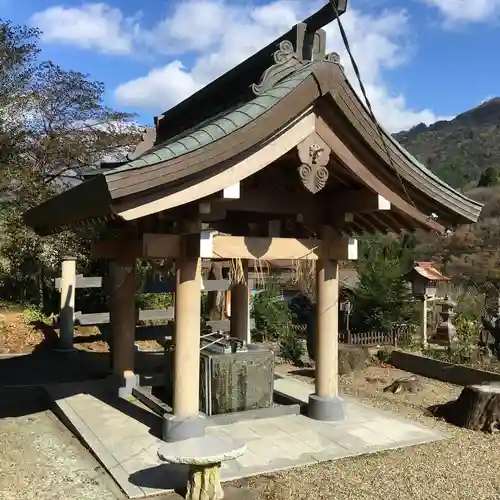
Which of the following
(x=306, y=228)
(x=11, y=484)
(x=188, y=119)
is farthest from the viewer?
(x=188, y=119)

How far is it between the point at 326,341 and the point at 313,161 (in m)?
2.29

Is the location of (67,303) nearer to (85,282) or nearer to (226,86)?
(85,282)

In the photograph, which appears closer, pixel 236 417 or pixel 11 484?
pixel 11 484

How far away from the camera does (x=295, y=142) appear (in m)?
5.14

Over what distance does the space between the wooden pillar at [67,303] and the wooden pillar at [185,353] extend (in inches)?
276

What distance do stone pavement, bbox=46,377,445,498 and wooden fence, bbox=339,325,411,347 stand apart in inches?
238

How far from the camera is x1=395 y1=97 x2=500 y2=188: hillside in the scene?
59.7 meters

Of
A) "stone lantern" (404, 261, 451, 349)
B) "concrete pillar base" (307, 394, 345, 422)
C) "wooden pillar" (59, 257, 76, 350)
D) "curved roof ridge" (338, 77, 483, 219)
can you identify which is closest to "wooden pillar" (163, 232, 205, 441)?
"concrete pillar base" (307, 394, 345, 422)

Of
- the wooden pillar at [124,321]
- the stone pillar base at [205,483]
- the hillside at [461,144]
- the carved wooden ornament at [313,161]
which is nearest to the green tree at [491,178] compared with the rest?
the hillside at [461,144]

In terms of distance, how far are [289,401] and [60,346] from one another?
6.96m

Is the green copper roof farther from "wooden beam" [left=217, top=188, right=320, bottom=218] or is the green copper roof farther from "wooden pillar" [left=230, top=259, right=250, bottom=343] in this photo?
"wooden pillar" [left=230, top=259, right=250, bottom=343]

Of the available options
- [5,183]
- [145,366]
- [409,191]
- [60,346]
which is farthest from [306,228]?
[5,183]

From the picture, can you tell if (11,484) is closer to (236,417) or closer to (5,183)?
(236,417)

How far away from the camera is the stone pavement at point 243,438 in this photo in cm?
482
